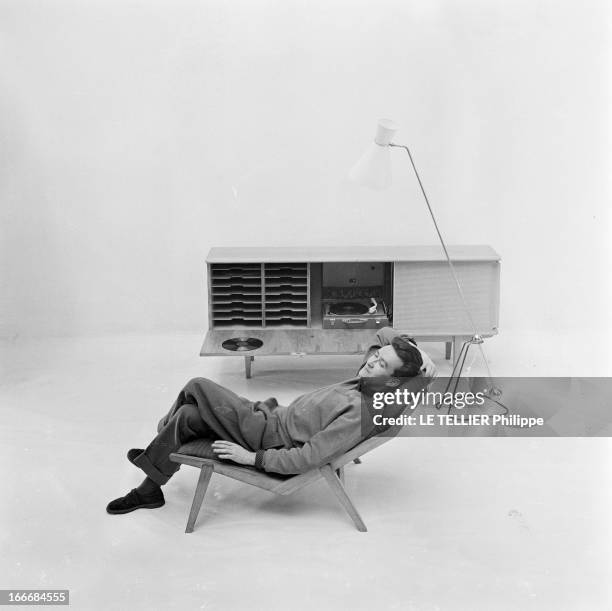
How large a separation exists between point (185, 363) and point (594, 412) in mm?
2559

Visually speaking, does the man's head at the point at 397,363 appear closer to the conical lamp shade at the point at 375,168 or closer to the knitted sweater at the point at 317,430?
the knitted sweater at the point at 317,430

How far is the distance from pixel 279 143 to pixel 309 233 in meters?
0.66

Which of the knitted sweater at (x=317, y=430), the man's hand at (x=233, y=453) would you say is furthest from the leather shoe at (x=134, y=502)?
the knitted sweater at (x=317, y=430)

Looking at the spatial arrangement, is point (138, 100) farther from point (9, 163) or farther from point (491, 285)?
point (491, 285)

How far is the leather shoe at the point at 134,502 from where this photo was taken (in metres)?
4.56

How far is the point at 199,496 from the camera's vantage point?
442 centimetres

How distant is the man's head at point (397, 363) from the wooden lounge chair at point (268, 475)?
31 cm

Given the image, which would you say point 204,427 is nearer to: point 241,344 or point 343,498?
point 343,498

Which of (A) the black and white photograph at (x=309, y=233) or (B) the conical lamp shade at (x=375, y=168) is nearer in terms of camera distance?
(A) the black and white photograph at (x=309, y=233)

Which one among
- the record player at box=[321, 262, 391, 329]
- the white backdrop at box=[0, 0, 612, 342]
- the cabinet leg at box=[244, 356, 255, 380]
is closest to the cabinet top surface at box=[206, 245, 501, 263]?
the record player at box=[321, 262, 391, 329]

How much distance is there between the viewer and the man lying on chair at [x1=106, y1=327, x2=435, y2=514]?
14.3ft

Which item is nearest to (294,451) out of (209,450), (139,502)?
(209,450)

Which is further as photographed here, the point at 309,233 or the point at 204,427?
the point at 309,233

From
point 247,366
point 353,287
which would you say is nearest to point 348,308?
point 353,287
